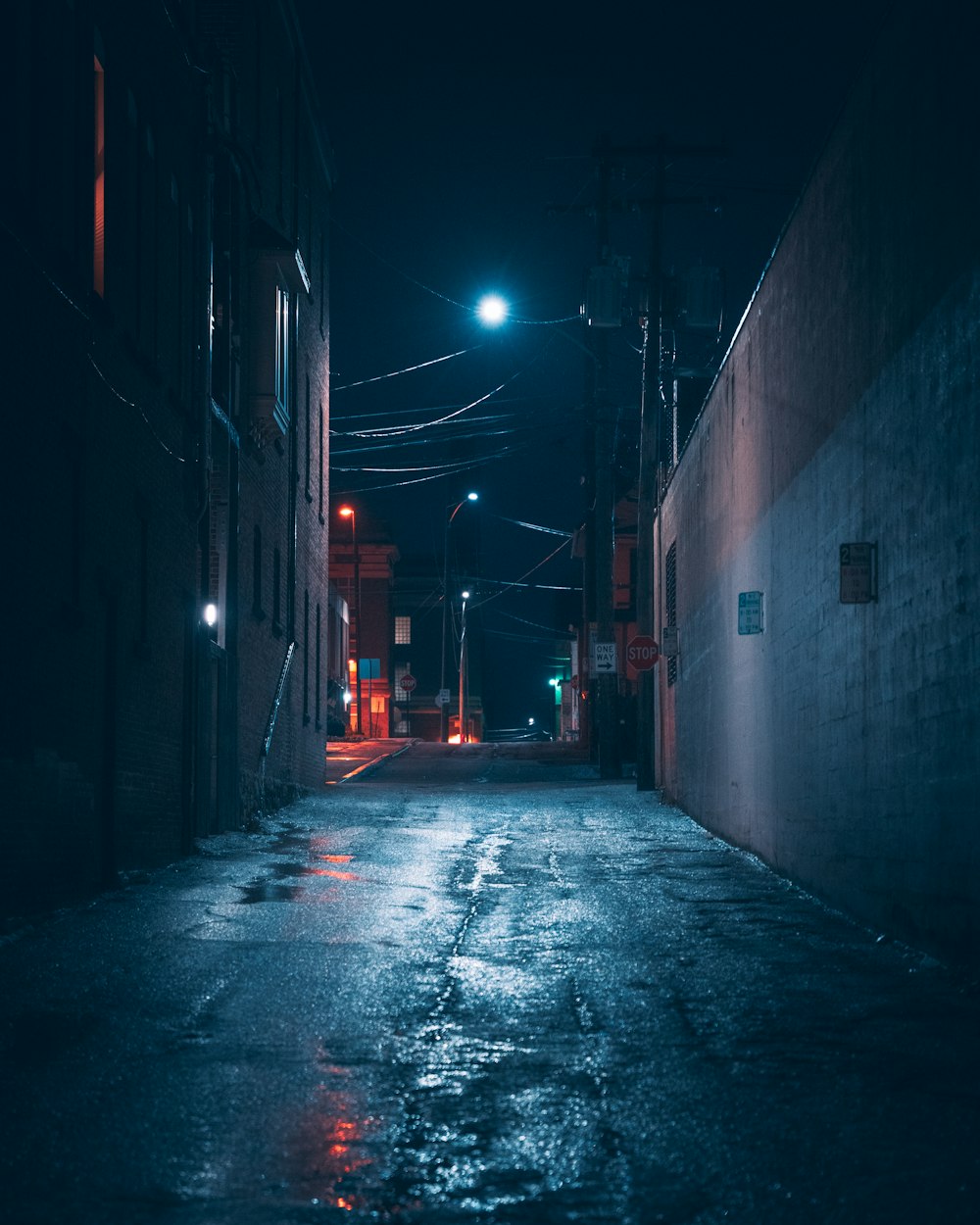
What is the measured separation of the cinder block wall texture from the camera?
26.0ft

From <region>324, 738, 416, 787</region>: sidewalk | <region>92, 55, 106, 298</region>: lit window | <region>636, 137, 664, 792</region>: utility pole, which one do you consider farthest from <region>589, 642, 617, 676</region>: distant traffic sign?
<region>92, 55, 106, 298</region>: lit window

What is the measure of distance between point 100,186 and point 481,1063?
9.72m

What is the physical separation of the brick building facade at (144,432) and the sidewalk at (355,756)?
10.1m

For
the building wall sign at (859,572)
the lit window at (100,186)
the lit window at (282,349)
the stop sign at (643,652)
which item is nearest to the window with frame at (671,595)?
the stop sign at (643,652)

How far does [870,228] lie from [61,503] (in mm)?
6386

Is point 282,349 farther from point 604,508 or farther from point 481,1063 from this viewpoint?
point 481,1063

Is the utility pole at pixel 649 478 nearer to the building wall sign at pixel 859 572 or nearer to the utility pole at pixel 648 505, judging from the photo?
the utility pole at pixel 648 505

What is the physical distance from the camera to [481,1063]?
238 inches

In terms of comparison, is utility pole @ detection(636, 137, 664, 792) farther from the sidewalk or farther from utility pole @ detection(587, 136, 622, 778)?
the sidewalk

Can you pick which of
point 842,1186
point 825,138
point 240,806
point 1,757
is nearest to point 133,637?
point 1,757

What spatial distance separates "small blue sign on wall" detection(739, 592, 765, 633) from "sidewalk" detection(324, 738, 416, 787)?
59.0ft

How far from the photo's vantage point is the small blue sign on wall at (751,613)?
14.4m

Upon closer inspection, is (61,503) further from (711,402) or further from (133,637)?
(711,402)

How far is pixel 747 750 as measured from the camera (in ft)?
51.4
